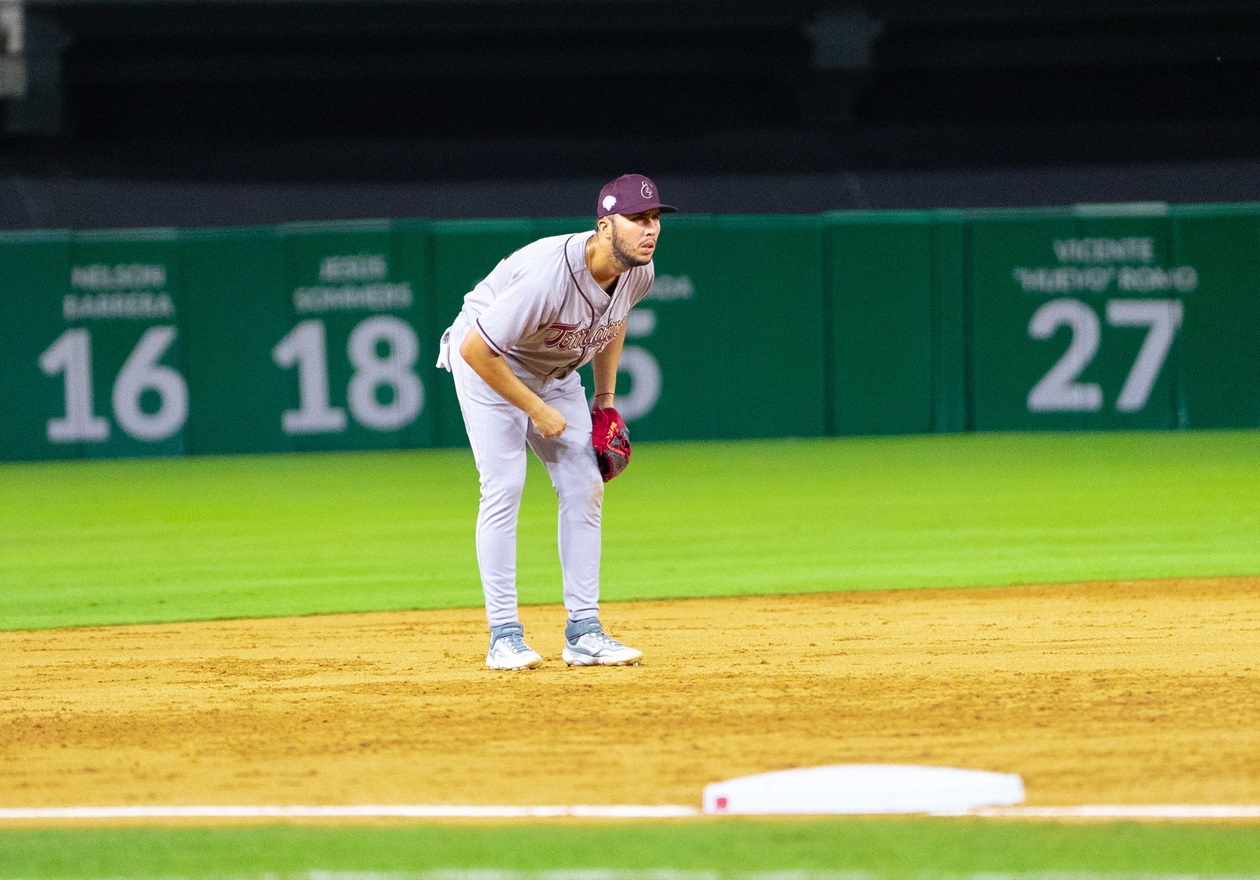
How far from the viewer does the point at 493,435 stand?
5539mm

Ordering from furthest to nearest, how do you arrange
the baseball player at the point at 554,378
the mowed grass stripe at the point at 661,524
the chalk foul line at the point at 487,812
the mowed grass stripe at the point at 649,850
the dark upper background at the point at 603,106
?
1. the dark upper background at the point at 603,106
2. the mowed grass stripe at the point at 661,524
3. the baseball player at the point at 554,378
4. the chalk foul line at the point at 487,812
5. the mowed grass stripe at the point at 649,850

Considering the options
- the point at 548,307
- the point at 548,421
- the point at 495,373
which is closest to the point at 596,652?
the point at 548,421

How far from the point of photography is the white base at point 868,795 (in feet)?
12.4

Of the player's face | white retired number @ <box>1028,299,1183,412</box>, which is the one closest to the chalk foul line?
the player's face

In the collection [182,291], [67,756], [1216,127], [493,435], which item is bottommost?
[67,756]

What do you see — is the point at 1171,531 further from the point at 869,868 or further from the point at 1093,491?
the point at 869,868

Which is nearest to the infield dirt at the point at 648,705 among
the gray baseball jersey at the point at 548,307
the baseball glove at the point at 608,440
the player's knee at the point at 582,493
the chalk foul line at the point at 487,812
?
the chalk foul line at the point at 487,812

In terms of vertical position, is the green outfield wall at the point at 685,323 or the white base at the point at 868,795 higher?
the green outfield wall at the point at 685,323

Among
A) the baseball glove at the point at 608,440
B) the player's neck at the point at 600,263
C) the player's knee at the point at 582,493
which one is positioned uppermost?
the player's neck at the point at 600,263

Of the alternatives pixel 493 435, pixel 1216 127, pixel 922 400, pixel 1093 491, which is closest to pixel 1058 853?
pixel 493 435

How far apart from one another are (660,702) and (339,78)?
1646cm

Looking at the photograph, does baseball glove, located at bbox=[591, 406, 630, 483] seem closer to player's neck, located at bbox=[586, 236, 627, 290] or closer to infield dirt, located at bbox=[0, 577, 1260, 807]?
player's neck, located at bbox=[586, 236, 627, 290]

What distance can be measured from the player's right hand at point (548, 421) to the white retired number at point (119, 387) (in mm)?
11577

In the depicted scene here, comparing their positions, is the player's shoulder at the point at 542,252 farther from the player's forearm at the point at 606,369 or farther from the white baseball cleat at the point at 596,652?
the white baseball cleat at the point at 596,652
